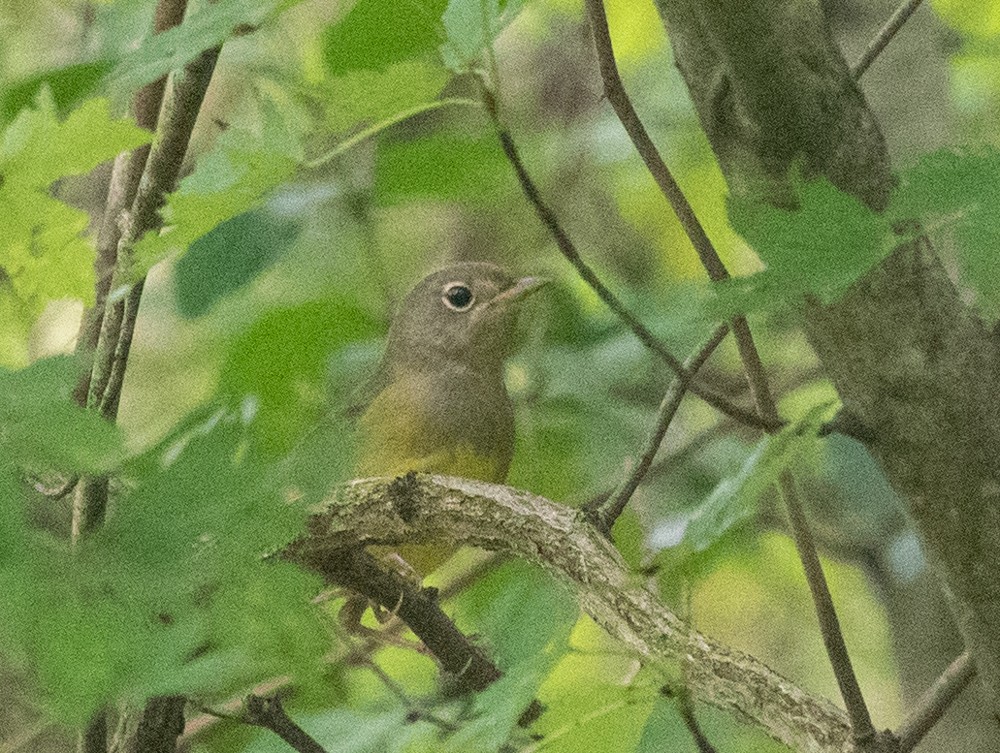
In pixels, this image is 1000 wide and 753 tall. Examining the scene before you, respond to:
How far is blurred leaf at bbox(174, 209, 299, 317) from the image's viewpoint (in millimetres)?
1178

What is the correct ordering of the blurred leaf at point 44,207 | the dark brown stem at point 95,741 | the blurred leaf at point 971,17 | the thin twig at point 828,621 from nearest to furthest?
the blurred leaf at point 44,207, the thin twig at point 828,621, the dark brown stem at point 95,741, the blurred leaf at point 971,17

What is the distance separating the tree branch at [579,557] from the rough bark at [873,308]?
177 mm

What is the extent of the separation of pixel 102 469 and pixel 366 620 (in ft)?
4.29

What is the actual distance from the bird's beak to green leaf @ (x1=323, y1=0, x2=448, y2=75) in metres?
1.02

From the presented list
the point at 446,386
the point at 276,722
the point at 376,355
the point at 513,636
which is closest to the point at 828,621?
the point at 513,636

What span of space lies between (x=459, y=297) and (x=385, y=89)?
1261mm

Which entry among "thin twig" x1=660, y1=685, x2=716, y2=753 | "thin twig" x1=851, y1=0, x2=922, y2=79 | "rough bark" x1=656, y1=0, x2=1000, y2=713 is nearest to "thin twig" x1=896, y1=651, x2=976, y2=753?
"rough bark" x1=656, y1=0, x2=1000, y2=713

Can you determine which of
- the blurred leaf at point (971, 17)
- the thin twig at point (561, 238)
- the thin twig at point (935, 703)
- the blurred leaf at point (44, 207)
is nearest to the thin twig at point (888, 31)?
the thin twig at point (561, 238)

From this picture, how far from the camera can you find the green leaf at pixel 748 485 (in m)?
0.49

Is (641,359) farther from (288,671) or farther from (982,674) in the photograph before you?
(288,671)

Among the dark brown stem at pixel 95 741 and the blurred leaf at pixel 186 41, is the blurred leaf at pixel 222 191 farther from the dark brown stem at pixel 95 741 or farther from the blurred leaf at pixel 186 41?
the dark brown stem at pixel 95 741

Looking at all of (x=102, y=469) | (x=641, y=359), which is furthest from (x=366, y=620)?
(x=102, y=469)

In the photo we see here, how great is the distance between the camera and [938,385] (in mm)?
806

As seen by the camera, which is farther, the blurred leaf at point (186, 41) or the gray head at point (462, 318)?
the gray head at point (462, 318)
